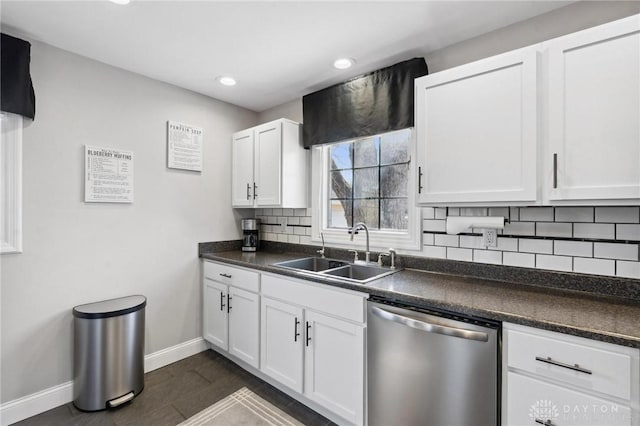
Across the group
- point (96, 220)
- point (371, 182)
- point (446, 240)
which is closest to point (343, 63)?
point (371, 182)

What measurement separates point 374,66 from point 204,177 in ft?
6.14

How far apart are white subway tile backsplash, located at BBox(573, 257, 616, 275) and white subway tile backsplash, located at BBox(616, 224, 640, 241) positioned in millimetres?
136

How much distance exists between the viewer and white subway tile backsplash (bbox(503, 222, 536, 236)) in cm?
176

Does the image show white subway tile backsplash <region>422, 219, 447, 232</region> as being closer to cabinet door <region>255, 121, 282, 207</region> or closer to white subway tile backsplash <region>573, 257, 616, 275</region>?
white subway tile backsplash <region>573, 257, 616, 275</region>

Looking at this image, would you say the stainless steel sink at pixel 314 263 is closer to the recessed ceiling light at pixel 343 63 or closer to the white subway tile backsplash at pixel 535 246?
the white subway tile backsplash at pixel 535 246

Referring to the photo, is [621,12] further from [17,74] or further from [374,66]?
[17,74]

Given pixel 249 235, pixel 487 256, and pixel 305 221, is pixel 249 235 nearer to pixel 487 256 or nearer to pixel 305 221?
pixel 305 221

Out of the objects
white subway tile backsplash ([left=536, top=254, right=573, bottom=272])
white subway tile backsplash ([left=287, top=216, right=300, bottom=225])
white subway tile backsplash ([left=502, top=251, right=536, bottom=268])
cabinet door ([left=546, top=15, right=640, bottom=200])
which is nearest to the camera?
cabinet door ([left=546, top=15, right=640, bottom=200])

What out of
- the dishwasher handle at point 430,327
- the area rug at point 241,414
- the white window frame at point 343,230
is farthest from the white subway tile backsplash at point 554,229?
the area rug at point 241,414

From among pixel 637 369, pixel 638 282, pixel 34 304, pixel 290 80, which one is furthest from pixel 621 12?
pixel 34 304

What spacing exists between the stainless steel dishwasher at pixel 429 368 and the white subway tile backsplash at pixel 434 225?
759 mm

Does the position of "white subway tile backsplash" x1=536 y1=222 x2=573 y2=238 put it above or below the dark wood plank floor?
above

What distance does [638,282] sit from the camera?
1476 millimetres

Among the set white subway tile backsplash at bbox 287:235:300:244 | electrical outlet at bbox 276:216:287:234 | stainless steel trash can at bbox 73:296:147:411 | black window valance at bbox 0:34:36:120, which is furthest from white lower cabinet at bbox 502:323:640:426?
black window valance at bbox 0:34:36:120
